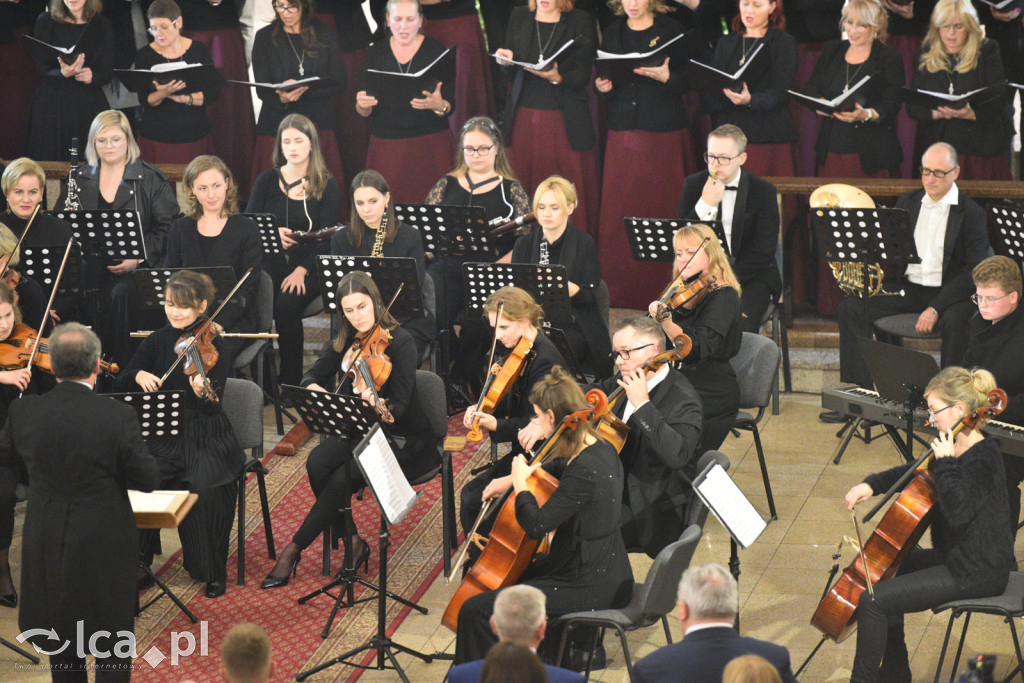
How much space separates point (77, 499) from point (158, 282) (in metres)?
2.42

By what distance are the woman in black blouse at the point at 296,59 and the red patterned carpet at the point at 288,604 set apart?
326 centimetres

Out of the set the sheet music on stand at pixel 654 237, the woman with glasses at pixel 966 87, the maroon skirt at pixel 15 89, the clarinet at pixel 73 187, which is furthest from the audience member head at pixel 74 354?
the maroon skirt at pixel 15 89

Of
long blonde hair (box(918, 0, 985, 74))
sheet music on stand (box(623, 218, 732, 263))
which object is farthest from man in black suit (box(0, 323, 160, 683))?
long blonde hair (box(918, 0, 985, 74))

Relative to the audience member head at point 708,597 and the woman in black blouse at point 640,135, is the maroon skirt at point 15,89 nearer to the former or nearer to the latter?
the woman in black blouse at point 640,135

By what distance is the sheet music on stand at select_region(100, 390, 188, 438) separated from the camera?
5145 millimetres

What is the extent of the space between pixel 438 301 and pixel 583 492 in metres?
3.44

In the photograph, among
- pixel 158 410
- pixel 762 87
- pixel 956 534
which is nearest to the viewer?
pixel 956 534

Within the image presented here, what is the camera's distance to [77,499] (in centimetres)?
425

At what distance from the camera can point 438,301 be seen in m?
7.70

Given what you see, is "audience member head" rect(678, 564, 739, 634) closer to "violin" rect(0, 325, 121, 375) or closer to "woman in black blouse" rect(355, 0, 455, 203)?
"violin" rect(0, 325, 121, 375)

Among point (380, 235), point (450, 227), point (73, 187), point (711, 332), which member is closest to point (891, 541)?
point (711, 332)

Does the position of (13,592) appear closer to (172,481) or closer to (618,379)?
(172,481)

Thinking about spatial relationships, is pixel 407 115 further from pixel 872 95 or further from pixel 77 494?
pixel 77 494

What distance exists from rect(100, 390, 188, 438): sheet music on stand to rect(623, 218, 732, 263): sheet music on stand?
2666mm
